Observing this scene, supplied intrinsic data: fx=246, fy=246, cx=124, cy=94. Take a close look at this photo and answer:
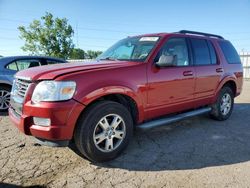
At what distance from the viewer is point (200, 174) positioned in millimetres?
3258

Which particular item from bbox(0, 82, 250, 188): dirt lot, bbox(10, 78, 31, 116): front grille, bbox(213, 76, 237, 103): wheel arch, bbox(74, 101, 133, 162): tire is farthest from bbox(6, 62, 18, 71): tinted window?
bbox(213, 76, 237, 103): wheel arch

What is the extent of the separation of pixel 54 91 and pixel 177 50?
8.65 ft

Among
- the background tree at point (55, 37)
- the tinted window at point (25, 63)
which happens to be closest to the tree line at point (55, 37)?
the background tree at point (55, 37)

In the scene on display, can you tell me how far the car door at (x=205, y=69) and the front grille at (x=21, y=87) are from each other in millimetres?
3185

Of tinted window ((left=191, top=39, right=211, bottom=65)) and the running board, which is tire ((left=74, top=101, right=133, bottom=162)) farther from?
tinted window ((left=191, top=39, right=211, bottom=65))

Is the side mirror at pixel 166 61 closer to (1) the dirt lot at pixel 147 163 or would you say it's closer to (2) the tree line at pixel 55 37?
(1) the dirt lot at pixel 147 163

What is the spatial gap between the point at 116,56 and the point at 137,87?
109cm

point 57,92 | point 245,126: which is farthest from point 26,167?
point 245,126

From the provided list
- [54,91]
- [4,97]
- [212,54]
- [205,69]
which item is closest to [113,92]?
[54,91]

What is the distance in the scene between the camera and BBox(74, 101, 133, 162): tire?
333 cm

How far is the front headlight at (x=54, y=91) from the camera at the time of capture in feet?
10.2

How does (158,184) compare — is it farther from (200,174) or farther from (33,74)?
(33,74)

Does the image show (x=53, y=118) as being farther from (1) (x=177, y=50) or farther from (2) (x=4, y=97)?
(2) (x=4, y=97)

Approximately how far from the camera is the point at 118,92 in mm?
3596
